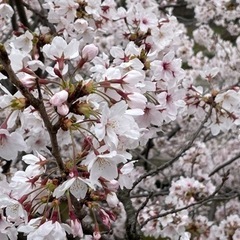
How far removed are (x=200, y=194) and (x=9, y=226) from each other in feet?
8.45

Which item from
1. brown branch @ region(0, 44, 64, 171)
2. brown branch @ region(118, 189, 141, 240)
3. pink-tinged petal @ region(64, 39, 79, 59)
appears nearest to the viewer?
brown branch @ region(0, 44, 64, 171)

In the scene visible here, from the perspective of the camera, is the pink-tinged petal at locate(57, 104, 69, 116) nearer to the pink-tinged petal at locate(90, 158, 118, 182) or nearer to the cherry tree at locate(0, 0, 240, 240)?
the cherry tree at locate(0, 0, 240, 240)

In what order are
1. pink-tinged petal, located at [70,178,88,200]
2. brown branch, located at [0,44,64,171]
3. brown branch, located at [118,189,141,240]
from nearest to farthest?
brown branch, located at [0,44,64,171]
pink-tinged petal, located at [70,178,88,200]
brown branch, located at [118,189,141,240]

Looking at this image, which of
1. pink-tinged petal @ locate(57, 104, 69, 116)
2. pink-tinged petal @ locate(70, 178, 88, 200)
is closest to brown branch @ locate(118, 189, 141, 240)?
pink-tinged petal @ locate(70, 178, 88, 200)

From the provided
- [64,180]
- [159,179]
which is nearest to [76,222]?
[64,180]

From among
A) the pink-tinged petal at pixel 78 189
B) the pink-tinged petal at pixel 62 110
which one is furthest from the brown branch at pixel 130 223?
the pink-tinged petal at pixel 62 110

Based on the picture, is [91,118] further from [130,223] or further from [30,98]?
[130,223]

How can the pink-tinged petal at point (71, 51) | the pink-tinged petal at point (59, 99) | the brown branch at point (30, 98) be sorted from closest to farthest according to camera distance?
the brown branch at point (30, 98), the pink-tinged petal at point (59, 99), the pink-tinged petal at point (71, 51)

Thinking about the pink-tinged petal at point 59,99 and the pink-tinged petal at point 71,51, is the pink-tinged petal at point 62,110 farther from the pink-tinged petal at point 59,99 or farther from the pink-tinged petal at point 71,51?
the pink-tinged petal at point 71,51

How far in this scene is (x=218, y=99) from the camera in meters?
2.84

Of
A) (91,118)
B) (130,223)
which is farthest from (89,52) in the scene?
(130,223)

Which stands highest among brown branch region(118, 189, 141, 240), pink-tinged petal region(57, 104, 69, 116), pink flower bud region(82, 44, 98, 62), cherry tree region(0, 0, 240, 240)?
pink flower bud region(82, 44, 98, 62)

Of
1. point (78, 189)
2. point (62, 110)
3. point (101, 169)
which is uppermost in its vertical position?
point (62, 110)

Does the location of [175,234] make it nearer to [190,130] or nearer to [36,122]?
[36,122]
